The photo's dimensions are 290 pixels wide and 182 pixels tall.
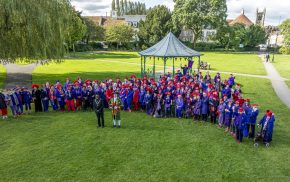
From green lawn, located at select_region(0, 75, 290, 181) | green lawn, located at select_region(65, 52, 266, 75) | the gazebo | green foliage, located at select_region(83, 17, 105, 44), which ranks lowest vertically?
Answer: green lawn, located at select_region(0, 75, 290, 181)

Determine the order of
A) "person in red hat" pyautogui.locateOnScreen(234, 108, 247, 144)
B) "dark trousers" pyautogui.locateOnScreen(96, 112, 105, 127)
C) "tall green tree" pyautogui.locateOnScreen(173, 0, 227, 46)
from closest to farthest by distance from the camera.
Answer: "person in red hat" pyautogui.locateOnScreen(234, 108, 247, 144), "dark trousers" pyautogui.locateOnScreen(96, 112, 105, 127), "tall green tree" pyautogui.locateOnScreen(173, 0, 227, 46)

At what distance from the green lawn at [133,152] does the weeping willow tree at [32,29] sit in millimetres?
6928

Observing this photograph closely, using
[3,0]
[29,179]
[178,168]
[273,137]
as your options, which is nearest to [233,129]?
[273,137]

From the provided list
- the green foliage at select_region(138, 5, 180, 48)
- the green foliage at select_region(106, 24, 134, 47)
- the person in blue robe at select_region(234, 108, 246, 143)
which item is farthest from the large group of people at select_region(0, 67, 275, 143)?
the green foliage at select_region(138, 5, 180, 48)

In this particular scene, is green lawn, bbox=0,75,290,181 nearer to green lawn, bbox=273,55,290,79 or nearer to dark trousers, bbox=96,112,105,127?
dark trousers, bbox=96,112,105,127

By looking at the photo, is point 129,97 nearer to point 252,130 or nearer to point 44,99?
point 44,99

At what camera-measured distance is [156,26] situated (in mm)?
63250

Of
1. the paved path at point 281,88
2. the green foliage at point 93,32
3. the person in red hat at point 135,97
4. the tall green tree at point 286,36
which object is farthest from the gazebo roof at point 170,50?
the green foliage at point 93,32

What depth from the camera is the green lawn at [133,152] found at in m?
7.96

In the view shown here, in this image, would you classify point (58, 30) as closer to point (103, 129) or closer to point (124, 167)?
point (103, 129)

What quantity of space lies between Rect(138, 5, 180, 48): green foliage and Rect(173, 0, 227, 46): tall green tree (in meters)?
2.75

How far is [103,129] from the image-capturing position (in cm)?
1156

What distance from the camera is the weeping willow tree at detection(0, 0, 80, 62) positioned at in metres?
16.6

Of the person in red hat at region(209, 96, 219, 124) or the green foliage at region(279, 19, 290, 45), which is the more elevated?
the green foliage at region(279, 19, 290, 45)
